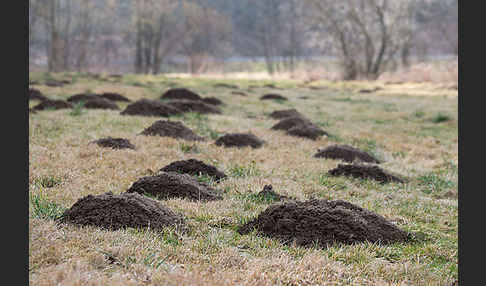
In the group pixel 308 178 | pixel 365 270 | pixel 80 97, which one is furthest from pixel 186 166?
pixel 80 97

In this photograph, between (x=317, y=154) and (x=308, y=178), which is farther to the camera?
(x=317, y=154)

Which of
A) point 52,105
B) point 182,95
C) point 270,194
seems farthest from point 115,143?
point 182,95

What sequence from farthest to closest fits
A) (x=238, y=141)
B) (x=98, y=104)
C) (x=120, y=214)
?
(x=98, y=104), (x=238, y=141), (x=120, y=214)

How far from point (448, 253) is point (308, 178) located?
247 cm

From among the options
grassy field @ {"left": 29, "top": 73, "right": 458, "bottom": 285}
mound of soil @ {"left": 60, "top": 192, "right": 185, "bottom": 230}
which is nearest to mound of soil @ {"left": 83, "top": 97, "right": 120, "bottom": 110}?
grassy field @ {"left": 29, "top": 73, "right": 458, "bottom": 285}

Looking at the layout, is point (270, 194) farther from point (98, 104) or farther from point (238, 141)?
point (98, 104)

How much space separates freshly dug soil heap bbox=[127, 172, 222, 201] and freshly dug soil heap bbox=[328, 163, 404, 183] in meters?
2.08

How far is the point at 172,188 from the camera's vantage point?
4594 millimetres

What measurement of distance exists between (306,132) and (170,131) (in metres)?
2.61

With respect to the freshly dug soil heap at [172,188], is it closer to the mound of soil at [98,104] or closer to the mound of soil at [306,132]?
the mound of soil at [306,132]

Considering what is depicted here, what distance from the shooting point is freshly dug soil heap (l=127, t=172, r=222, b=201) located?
452 centimetres

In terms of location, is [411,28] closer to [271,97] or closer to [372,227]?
[271,97]

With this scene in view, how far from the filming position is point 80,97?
12164mm

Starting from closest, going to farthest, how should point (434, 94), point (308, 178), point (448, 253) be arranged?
1. point (448, 253)
2. point (308, 178)
3. point (434, 94)
